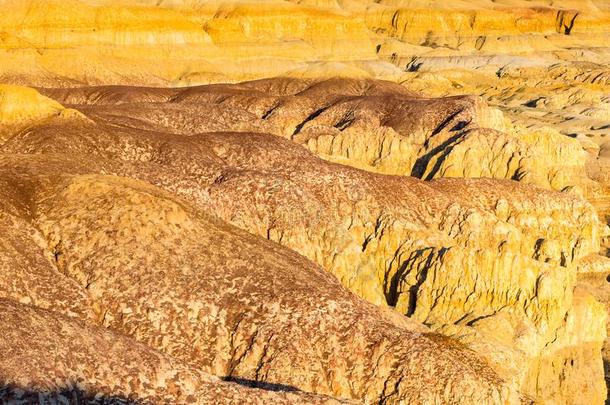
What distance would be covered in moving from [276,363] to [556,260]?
911 inches

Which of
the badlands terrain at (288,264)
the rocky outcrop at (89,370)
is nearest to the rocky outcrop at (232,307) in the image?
the badlands terrain at (288,264)

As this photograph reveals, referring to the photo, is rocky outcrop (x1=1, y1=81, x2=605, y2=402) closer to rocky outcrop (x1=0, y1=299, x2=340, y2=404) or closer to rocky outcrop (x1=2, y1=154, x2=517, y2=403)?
rocky outcrop (x1=2, y1=154, x2=517, y2=403)

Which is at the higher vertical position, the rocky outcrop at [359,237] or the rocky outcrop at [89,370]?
the rocky outcrop at [359,237]

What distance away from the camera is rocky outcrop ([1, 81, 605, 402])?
2789 cm

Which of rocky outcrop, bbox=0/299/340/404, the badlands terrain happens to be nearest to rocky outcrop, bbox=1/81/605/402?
the badlands terrain

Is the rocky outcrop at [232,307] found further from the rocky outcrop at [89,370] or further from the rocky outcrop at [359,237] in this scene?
the rocky outcrop at [89,370]

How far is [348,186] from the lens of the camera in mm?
41062

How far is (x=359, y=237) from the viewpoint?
38.8 metres

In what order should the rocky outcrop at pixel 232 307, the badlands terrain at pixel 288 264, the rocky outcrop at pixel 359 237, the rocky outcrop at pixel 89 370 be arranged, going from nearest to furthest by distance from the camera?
the rocky outcrop at pixel 89 370 < the badlands terrain at pixel 288 264 < the rocky outcrop at pixel 232 307 < the rocky outcrop at pixel 359 237

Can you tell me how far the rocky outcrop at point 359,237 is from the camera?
27.9m

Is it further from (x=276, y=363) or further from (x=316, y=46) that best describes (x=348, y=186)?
(x=316, y=46)

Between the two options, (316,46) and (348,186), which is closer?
(348,186)

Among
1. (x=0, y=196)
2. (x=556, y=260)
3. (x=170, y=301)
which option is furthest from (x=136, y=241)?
(x=556, y=260)

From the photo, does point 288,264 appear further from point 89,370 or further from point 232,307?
point 89,370
